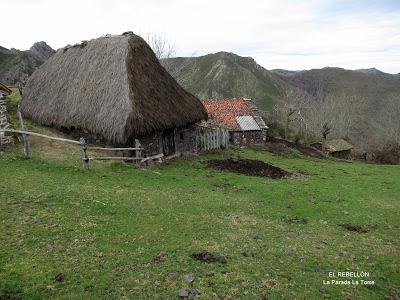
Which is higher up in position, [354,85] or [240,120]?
[354,85]

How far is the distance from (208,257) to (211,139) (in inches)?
731

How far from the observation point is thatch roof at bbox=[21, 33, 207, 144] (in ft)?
61.6

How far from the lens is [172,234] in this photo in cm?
1061

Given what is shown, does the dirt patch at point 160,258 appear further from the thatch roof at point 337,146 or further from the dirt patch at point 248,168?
the thatch roof at point 337,146

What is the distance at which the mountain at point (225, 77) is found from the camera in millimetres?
136375

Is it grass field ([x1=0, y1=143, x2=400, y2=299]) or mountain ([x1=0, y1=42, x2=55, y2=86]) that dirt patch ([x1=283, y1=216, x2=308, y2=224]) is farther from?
mountain ([x1=0, y1=42, x2=55, y2=86])

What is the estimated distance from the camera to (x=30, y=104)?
2552 centimetres

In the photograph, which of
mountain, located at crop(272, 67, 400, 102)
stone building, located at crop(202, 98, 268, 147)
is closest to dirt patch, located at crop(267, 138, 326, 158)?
stone building, located at crop(202, 98, 268, 147)

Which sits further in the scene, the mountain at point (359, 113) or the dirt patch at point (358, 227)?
the mountain at point (359, 113)

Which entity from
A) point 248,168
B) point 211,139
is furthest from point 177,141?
point 211,139

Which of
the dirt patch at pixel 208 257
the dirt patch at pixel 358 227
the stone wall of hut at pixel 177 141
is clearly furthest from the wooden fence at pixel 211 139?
the dirt patch at pixel 208 257

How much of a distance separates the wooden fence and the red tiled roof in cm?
449

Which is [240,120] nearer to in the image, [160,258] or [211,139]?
[211,139]

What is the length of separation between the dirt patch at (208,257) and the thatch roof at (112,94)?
32.3ft
